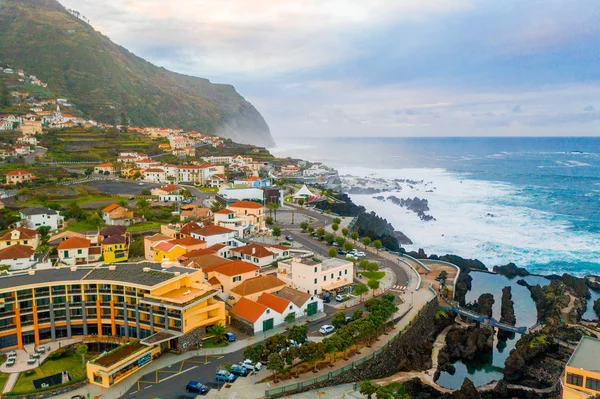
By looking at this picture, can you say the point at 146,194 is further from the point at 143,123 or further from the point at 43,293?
the point at 143,123

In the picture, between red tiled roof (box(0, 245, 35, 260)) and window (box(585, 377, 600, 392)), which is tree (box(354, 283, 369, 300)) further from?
red tiled roof (box(0, 245, 35, 260))

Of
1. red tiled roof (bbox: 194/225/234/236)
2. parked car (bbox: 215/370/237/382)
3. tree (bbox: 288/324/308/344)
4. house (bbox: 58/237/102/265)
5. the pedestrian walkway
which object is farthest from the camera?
red tiled roof (bbox: 194/225/234/236)

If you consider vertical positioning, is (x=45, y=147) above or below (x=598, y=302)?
above

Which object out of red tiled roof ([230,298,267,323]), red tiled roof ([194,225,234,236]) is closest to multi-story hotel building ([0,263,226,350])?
red tiled roof ([230,298,267,323])

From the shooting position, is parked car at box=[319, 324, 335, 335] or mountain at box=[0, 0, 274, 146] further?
mountain at box=[0, 0, 274, 146]

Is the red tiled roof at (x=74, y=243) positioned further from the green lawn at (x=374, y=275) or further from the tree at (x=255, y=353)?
the green lawn at (x=374, y=275)

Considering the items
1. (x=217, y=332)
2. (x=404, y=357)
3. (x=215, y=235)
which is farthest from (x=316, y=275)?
(x=215, y=235)

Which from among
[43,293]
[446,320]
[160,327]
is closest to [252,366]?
[160,327]
